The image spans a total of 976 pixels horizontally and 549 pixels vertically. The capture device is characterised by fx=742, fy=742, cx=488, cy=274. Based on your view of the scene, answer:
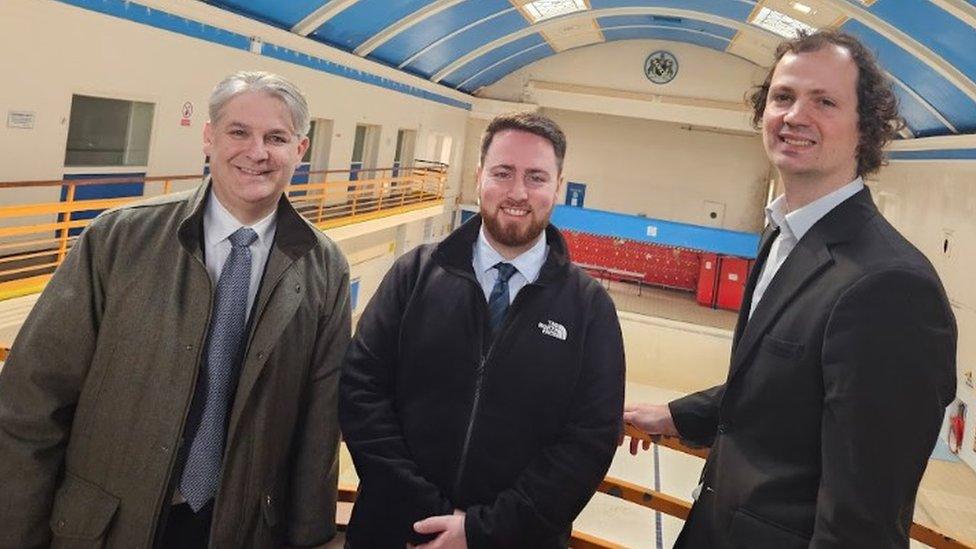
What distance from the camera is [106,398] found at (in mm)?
2584

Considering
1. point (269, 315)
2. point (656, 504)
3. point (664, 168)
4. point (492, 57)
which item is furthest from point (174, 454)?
point (664, 168)

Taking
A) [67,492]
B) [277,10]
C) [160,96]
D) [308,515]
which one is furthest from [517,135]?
[277,10]

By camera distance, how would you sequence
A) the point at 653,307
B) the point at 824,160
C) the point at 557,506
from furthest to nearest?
1. the point at 653,307
2. the point at 557,506
3. the point at 824,160

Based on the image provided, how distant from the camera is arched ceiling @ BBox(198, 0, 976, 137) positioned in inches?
468

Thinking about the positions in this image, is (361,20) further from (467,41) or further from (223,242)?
(223,242)

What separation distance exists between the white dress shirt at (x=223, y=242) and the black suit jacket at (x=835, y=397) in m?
1.73

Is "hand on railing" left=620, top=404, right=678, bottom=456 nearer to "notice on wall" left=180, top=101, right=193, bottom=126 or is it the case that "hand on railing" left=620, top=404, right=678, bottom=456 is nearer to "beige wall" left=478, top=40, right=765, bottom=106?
"notice on wall" left=180, top=101, right=193, bottom=126

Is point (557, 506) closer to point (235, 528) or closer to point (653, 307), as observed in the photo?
point (235, 528)

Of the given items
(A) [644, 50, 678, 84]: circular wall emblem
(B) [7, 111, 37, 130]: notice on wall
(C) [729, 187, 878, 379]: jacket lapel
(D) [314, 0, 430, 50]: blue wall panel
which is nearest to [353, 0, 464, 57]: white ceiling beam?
(D) [314, 0, 430, 50]: blue wall panel

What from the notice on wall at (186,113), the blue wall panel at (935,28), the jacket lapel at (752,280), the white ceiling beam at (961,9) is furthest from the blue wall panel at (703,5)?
the jacket lapel at (752,280)

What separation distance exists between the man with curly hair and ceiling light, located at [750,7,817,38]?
16056 millimetres

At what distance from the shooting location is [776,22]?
59.3 feet

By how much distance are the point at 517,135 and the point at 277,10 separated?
464 inches

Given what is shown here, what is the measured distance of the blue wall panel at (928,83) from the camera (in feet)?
40.5
